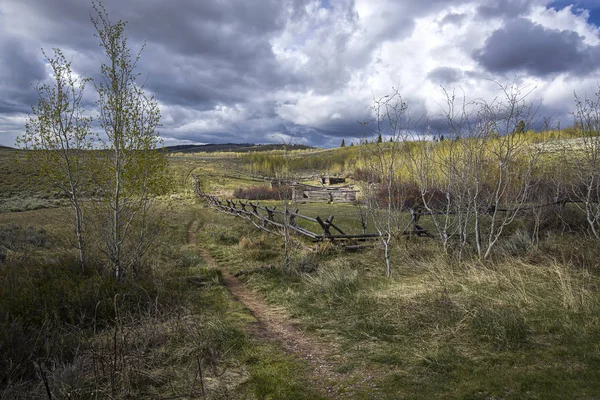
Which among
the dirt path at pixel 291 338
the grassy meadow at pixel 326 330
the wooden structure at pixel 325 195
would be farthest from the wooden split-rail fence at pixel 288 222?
the wooden structure at pixel 325 195

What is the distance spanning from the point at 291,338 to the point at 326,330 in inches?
22.5

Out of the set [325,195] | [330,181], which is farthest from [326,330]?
[330,181]

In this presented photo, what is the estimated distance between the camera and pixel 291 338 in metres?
5.29

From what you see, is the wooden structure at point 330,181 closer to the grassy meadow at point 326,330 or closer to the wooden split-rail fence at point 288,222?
the wooden split-rail fence at point 288,222

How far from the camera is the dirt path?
4.05 m

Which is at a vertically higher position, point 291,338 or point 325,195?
point 325,195

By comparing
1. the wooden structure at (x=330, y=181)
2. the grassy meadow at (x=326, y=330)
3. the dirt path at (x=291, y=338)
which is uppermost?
the wooden structure at (x=330, y=181)

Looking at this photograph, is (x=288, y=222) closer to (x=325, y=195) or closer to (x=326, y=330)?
(x=326, y=330)

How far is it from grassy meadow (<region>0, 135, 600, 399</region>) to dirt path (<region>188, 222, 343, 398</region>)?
4 centimetres

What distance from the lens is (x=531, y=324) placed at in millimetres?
4684

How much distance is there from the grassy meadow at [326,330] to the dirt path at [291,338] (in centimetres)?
4

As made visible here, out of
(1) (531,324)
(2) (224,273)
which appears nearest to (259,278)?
(2) (224,273)

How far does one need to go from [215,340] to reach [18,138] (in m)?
6.00

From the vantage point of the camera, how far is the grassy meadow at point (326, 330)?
143 inches
